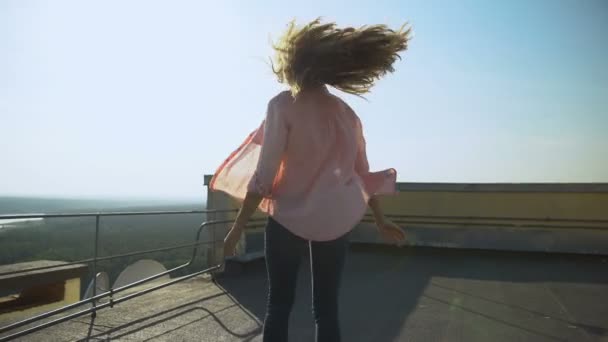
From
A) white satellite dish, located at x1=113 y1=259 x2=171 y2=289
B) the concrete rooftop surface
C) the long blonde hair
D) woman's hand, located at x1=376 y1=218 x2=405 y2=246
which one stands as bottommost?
white satellite dish, located at x1=113 y1=259 x2=171 y2=289

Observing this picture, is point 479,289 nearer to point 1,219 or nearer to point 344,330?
point 344,330

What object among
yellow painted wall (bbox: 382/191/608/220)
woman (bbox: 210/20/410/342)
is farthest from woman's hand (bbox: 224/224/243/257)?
yellow painted wall (bbox: 382/191/608/220)

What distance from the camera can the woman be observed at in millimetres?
1672

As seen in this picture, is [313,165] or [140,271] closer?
[313,165]

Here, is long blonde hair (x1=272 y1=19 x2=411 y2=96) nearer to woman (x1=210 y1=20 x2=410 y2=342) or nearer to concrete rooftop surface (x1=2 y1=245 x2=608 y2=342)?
woman (x1=210 y1=20 x2=410 y2=342)

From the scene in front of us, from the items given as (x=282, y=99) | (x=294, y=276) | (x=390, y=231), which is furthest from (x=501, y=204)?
(x=282, y=99)

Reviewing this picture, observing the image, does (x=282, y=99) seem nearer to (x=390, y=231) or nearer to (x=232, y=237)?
(x=232, y=237)

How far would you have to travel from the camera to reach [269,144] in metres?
1.66

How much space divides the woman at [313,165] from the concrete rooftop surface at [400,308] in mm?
1681

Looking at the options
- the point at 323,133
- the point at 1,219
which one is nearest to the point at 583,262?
the point at 323,133

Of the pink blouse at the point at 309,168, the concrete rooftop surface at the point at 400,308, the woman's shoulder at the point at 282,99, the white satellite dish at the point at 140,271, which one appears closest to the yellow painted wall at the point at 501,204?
the concrete rooftop surface at the point at 400,308

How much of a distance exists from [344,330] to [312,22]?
2559mm

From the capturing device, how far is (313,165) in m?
1.72

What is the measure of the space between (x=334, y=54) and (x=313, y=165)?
0.44 meters
